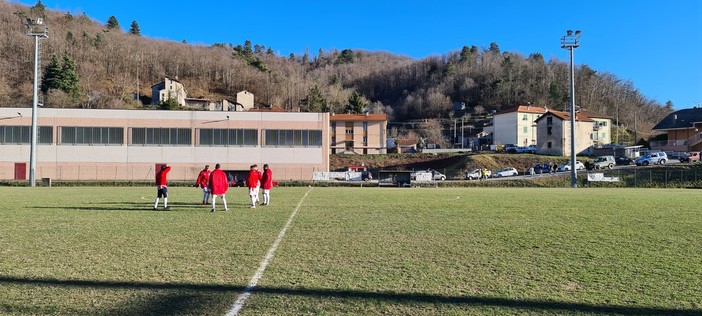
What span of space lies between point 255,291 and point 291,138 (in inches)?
2228

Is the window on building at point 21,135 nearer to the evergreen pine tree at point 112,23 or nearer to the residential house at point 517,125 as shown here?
the residential house at point 517,125

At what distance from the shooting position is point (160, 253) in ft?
29.7

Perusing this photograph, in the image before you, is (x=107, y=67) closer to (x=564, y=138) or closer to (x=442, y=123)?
(x=442, y=123)

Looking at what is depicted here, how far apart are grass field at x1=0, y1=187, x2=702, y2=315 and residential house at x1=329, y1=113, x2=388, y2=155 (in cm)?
8677

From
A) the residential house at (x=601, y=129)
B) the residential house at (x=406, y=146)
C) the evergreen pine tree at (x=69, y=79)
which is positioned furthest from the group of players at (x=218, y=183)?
the residential house at (x=601, y=129)

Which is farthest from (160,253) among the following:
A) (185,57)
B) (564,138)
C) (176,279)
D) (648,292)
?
(185,57)

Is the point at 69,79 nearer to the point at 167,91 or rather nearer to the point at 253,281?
the point at 167,91

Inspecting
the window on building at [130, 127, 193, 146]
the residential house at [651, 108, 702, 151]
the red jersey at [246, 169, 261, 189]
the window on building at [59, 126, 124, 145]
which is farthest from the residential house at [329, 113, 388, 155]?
the red jersey at [246, 169, 261, 189]

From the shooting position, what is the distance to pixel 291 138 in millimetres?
62469

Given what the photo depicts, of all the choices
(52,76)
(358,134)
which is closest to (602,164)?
(358,134)

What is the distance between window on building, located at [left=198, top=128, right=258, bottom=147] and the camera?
61.1 metres

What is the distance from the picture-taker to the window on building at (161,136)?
60156 millimetres

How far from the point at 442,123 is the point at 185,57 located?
269ft

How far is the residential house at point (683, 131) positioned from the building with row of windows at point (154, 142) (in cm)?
5751
